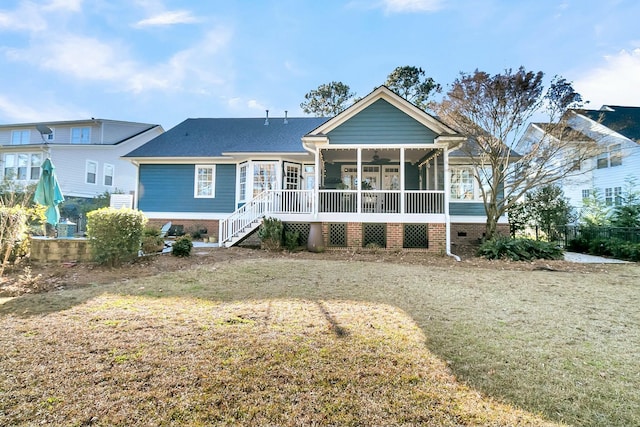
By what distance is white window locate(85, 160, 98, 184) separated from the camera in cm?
2280

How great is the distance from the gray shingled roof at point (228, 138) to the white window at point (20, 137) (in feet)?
56.4

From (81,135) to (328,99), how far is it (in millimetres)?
21581

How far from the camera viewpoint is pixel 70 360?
272 cm

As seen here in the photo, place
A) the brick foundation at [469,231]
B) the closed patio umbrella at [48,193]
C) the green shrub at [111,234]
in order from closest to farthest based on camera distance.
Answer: the green shrub at [111,234] < the closed patio umbrella at [48,193] < the brick foundation at [469,231]

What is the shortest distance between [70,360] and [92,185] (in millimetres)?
25416

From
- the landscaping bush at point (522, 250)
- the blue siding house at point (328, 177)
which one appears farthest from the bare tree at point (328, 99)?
the landscaping bush at point (522, 250)

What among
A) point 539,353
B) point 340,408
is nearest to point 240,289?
point 340,408

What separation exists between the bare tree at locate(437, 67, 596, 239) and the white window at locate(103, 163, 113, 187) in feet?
80.7

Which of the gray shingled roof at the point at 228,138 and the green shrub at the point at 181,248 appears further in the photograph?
the gray shingled roof at the point at 228,138

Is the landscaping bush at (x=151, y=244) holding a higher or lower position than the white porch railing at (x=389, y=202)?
lower

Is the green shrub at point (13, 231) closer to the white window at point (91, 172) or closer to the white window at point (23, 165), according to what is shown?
the white window at point (91, 172)

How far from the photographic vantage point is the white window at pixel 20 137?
24734 millimetres

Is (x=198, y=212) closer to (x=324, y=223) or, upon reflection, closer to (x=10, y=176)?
(x=324, y=223)

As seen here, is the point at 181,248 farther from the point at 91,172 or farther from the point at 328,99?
the point at 328,99
